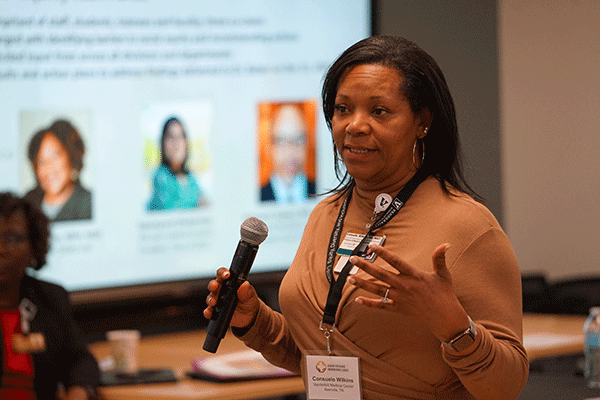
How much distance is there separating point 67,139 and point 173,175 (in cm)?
56

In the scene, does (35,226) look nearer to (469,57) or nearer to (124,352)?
(124,352)

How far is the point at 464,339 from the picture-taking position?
139cm

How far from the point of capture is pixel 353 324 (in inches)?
61.9

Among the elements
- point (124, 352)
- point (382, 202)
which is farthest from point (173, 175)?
point (382, 202)

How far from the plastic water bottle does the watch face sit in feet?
4.79

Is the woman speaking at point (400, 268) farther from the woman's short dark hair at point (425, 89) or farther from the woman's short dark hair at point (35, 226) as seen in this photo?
the woman's short dark hair at point (35, 226)

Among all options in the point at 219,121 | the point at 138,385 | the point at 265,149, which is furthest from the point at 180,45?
the point at 138,385

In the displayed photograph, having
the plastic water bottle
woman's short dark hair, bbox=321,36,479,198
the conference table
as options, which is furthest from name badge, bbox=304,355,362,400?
the plastic water bottle

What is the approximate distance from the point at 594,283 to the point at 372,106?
3691 millimetres

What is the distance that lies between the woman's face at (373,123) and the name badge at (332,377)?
374 millimetres

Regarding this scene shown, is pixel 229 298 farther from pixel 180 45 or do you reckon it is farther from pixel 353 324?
pixel 180 45

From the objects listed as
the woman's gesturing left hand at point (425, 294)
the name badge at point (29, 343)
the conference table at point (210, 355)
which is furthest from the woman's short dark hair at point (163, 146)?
the woman's gesturing left hand at point (425, 294)

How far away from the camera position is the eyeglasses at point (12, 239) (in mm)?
3004

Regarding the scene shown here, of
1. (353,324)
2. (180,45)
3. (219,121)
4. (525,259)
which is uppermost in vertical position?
(180,45)
